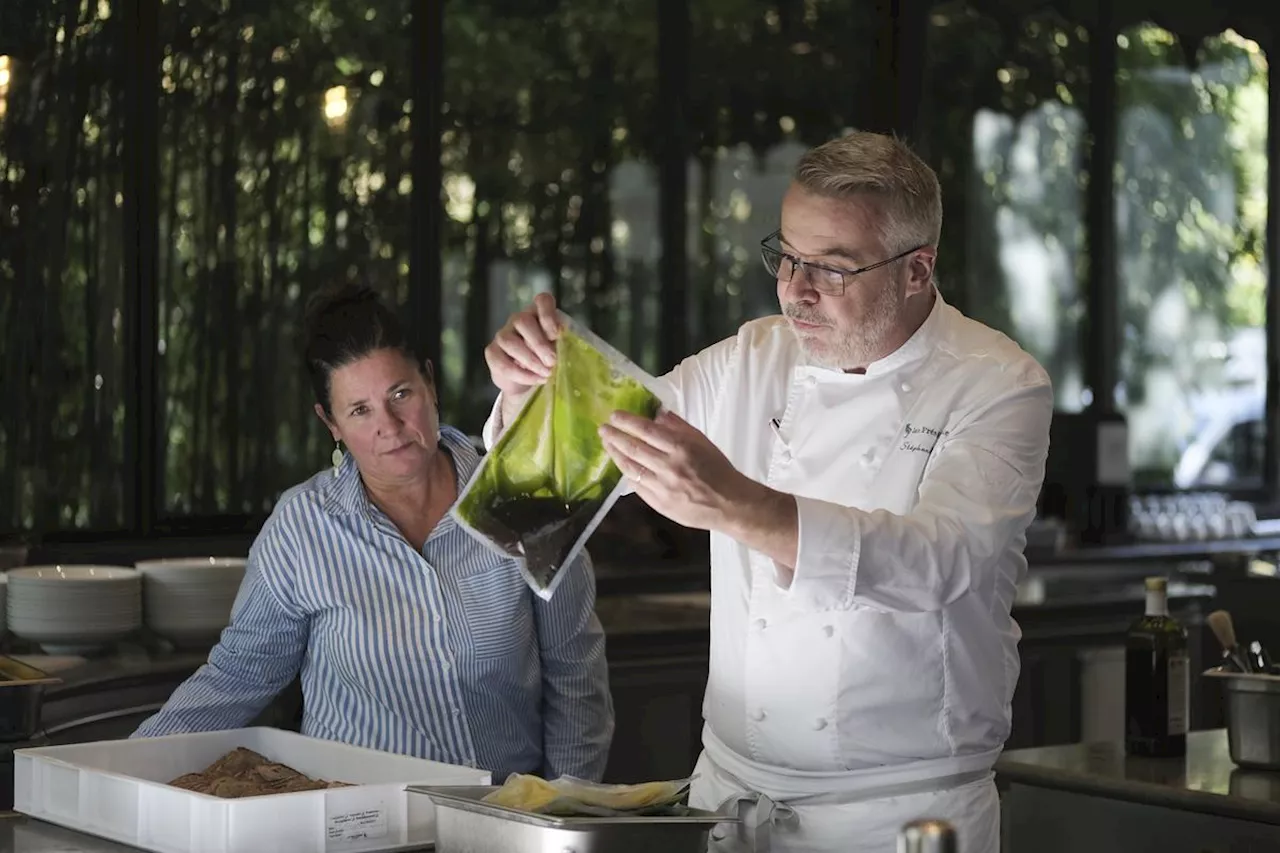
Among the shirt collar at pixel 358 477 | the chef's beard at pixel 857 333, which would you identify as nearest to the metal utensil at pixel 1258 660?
the chef's beard at pixel 857 333

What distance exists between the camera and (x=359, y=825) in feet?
6.93

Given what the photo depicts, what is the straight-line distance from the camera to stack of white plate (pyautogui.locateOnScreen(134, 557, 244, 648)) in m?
3.61

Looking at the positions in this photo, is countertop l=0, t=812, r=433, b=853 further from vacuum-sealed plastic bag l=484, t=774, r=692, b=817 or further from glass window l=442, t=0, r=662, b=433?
glass window l=442, t=0, r=662, b=433

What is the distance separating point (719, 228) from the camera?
5.70 meters

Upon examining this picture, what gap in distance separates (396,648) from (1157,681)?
1.39 meters

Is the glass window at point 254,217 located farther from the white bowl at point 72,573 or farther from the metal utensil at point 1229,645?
the metal utensil at point 1229,645

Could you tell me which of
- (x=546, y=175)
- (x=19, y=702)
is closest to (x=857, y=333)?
(x=19, y=702)

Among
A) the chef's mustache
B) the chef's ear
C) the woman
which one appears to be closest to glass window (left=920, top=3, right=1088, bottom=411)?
the woman

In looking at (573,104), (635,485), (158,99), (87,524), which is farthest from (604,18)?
(635,485)

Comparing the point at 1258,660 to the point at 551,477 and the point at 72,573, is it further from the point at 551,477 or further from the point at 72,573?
the point at 72,573

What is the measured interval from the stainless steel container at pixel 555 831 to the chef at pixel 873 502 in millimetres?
280

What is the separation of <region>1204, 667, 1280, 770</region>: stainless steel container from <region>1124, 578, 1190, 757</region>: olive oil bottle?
73 millimetres

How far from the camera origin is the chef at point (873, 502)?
226cm

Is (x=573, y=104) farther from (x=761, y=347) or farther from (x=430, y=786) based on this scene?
(x=430, y=786)
